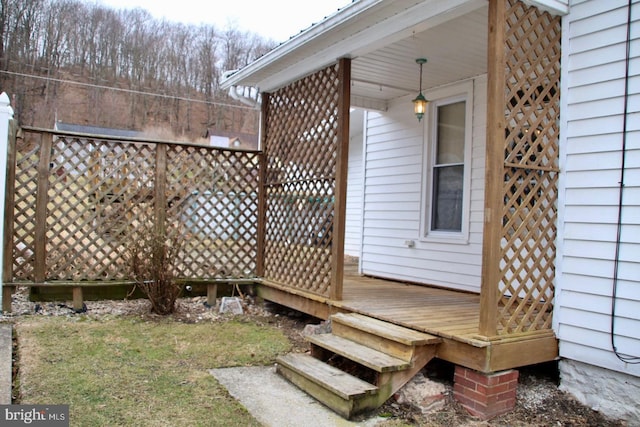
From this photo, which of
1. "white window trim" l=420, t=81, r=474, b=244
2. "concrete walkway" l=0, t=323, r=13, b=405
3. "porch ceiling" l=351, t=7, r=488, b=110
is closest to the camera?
"concrete walkway" l=0, t=323, r=13, b=405

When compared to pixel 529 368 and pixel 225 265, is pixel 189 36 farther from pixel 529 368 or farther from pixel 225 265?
pixel 529 368

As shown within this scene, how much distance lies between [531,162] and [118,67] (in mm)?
31188

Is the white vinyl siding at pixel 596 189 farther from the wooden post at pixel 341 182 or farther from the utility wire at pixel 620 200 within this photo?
the wooden post at pixel 341 182

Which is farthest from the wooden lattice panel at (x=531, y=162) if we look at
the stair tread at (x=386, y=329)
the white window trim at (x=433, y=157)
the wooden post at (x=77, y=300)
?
the wooden post at (x=77, y=300)

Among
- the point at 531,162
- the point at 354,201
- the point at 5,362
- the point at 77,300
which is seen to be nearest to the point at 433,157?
the point at 531,162

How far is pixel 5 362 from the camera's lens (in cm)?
358

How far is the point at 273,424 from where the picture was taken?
2.93 m

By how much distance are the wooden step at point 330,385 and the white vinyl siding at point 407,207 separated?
94.9 inches

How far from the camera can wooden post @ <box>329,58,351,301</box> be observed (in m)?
4.73

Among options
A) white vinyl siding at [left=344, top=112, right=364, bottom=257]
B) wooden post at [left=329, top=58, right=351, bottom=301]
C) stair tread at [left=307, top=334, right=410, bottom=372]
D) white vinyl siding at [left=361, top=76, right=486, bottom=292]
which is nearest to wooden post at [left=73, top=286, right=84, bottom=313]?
wooden post at [left=329, top=58, right=351, bottom=301]

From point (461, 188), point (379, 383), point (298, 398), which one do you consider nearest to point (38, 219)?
point (298, 398)

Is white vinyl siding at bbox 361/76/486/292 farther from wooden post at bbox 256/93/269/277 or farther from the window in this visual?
wooden post at bbox 256/93/269/277

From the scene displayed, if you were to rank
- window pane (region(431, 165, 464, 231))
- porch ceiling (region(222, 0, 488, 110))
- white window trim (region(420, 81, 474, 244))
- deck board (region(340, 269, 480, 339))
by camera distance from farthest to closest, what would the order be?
window pane (region(431, 165, 464, 231)), white window trim (region(420, 81, 474, 244)), porch ceiling (region(222, 0, 488, 110)), deck board (region(340, 269, 480, 339))

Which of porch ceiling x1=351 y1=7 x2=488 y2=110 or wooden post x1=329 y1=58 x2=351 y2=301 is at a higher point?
porch ceiling x1=351 y1=7 x2=488 y2=110
